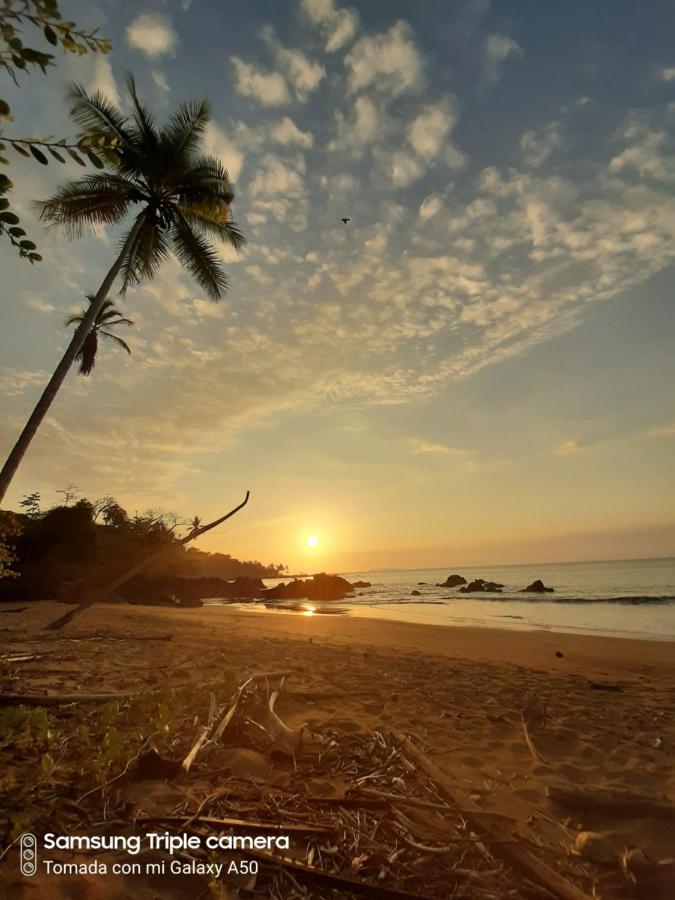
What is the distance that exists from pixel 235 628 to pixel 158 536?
21155 millimetres

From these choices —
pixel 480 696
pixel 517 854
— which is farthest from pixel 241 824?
pixel 480 696

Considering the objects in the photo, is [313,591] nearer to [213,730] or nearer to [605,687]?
[605,687]

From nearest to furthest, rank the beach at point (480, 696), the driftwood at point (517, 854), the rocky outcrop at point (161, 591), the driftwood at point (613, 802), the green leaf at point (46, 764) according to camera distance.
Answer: the driftwood at point (517, 854)
the green leaf at point (46, 764)
the driftwood at point (613, 802)
the beach at point (480, 696)
the rocky outcrop at point (161, 591)

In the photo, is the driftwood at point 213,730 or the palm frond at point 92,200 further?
the palm frond at point 92,200

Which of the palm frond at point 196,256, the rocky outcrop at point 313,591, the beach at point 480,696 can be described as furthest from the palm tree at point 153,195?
the rocky outcrop at point 313,591

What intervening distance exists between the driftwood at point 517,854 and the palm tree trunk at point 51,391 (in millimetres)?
8561

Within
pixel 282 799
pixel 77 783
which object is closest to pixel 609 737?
pixel 282 799

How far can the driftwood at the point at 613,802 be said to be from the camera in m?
2.92

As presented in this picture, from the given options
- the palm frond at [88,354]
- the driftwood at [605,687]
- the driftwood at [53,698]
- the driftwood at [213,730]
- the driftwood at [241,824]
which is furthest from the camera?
the palm frond at [88,354]

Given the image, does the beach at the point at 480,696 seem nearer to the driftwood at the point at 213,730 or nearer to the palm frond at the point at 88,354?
the driftwood at the point at 213,730

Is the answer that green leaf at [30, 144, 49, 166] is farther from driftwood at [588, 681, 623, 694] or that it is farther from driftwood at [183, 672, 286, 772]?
driftwood at [588, 681, 623, 694]

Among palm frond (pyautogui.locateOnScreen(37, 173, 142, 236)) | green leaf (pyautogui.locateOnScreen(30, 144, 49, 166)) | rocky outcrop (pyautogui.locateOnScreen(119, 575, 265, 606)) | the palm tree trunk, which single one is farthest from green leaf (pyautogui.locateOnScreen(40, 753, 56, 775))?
rocky outcrop (pyautogui.locateOnScreen(119, 575, 265, 606))

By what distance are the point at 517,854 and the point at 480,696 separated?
4263mm

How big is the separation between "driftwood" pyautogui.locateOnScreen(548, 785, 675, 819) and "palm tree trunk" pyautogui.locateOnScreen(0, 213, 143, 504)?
30.1 feet
